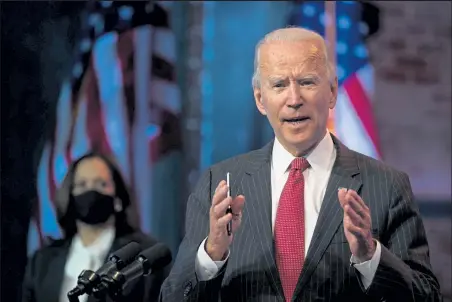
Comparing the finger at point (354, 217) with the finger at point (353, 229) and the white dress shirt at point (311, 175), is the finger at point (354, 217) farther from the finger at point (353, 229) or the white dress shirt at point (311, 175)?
the white dress shirt at point (311, 175)

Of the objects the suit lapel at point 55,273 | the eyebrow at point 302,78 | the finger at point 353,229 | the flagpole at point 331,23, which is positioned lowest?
the suit lapel at point 55,273

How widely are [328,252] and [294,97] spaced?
0.39 meters

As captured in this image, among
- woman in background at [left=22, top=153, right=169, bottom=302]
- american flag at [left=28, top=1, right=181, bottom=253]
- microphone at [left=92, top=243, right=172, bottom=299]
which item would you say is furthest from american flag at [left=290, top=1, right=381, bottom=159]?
microphone at [left=92, top=243, right=172, bottom=299]

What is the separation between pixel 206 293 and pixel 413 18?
1542 mm

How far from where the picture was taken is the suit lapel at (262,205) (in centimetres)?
151

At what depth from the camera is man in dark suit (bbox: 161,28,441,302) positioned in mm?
1479

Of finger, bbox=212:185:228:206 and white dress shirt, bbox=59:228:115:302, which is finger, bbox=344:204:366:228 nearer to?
finger, bbox=212:185:228:206

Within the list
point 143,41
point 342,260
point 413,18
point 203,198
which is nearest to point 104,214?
point 143,41

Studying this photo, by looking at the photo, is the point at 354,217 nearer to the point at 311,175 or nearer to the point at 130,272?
the point at 311,175

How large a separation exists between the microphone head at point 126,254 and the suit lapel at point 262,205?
0.30 m

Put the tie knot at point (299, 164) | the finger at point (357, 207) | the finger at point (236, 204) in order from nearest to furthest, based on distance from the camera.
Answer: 1. the finger at point (357, 207)
2. the finger at point (236, 204)
3. the tie knot at point (299, 164)

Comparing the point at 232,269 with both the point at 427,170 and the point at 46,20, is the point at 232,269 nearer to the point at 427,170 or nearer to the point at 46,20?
the point at 427,170

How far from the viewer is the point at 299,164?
5.34 ft

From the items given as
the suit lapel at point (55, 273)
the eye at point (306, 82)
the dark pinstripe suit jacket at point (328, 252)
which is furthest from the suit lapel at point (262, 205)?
the suit lapel at point (55, 273)
